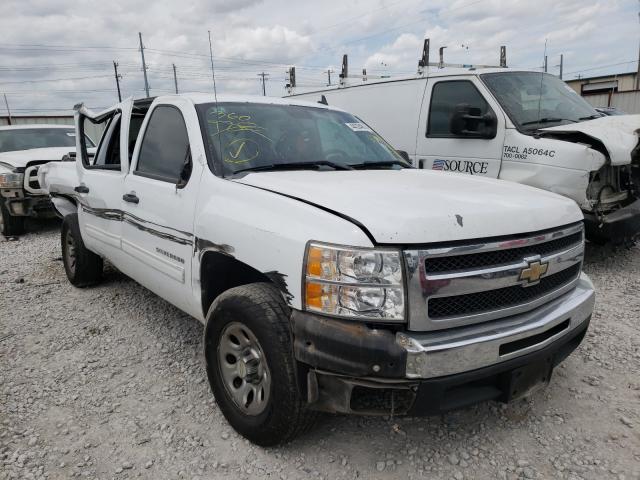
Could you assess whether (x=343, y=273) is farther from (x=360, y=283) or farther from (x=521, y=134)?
(x=521, y=134)

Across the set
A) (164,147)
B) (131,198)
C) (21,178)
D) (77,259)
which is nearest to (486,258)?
(164,147)

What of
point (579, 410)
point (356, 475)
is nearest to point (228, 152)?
point (356, 475)

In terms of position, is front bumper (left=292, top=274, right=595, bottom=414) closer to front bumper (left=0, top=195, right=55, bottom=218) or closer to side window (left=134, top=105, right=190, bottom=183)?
side window (left=134, top=105, right=190, bottom=183)

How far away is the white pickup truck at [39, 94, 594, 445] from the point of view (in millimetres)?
1987

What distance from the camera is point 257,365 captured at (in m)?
2.44

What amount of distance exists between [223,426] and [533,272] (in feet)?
5.99

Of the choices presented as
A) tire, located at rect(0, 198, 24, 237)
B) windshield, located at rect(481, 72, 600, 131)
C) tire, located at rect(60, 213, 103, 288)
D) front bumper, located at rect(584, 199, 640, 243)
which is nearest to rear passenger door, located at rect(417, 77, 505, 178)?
windshield, located at rect(481, 72, 600, 131)

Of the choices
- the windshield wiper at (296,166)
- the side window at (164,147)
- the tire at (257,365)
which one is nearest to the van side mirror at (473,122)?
the windshield wiper at (296,166)

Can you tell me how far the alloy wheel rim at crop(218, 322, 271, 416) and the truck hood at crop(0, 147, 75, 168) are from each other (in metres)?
6.71

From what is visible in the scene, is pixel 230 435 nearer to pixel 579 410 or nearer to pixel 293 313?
pixel 293 313

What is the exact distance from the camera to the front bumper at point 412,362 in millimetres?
1950

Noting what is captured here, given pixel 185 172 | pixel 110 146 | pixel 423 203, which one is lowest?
pixel 423 203

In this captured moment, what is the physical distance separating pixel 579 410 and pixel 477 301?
4.10ft

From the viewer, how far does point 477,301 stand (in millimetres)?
2141
